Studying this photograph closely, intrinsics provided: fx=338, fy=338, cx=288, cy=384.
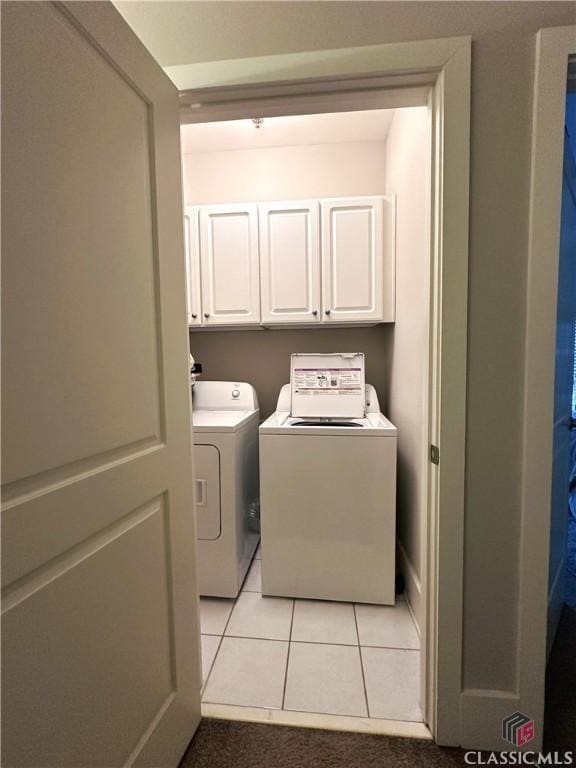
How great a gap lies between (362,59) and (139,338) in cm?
102

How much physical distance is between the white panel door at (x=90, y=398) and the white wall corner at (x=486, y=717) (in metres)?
0.88

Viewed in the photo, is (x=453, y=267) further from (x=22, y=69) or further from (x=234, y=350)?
(x=234, y=350)

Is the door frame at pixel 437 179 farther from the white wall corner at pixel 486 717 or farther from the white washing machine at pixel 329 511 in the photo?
the white washing machine at pixel 329 511

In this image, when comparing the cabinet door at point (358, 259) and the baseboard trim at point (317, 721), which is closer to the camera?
the baseboard trim at point (317, 721)

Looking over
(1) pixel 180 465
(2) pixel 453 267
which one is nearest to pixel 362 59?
(2) pixel 453 267

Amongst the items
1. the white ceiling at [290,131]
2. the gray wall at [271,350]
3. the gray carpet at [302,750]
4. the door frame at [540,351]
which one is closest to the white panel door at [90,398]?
the gray carpet at [302,750]

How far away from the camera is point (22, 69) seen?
569mm

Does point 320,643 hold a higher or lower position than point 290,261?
lower

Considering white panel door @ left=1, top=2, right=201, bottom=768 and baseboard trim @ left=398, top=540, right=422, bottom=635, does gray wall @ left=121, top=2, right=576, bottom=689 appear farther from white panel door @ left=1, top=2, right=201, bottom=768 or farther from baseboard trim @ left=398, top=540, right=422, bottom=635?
baseboard trim @ left=398, top=540, right=422, bottom=635

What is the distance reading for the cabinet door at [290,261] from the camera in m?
2.11

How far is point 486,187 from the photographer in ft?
3.24

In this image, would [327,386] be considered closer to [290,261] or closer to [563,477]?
[290,261]

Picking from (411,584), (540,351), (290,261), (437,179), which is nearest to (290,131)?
(290,261)

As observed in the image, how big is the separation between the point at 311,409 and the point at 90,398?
146 cm
